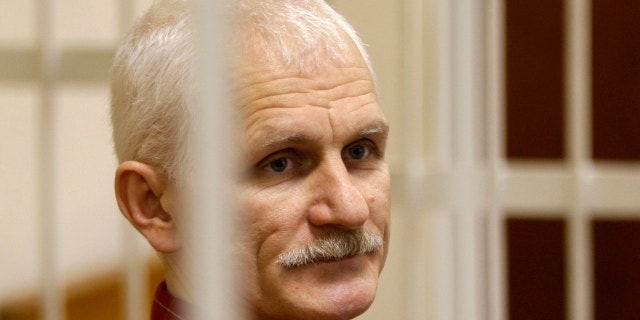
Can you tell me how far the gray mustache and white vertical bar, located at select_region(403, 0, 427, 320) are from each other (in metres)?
0.37

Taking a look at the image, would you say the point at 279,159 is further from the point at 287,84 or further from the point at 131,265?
the point at 131,265

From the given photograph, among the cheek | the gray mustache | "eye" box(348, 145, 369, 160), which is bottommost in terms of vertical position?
the gray mustache

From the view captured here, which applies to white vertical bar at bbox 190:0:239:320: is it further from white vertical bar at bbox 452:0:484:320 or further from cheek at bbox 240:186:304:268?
white vertical bar at bbox 452:0:484:320

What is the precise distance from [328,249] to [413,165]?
462mm

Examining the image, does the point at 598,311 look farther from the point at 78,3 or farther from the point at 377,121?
the point at 377,121

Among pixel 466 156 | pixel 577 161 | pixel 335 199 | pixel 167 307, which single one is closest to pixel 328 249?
pixel 335 199

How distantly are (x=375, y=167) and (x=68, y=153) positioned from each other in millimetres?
1213

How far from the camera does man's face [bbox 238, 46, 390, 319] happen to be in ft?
2.43

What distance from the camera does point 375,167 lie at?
81 cm

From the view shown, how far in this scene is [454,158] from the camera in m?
1.03

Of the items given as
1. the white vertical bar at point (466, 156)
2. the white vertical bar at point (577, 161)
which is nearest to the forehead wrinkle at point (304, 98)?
the white vertical bar at point (466, 156)

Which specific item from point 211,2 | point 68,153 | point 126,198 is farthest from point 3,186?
point 211,2

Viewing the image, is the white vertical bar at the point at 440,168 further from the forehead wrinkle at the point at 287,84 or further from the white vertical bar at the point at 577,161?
the forehead wrinkle at the point at 287,84

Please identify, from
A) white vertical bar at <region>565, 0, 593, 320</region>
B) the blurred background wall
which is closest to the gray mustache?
the blurred background wall
